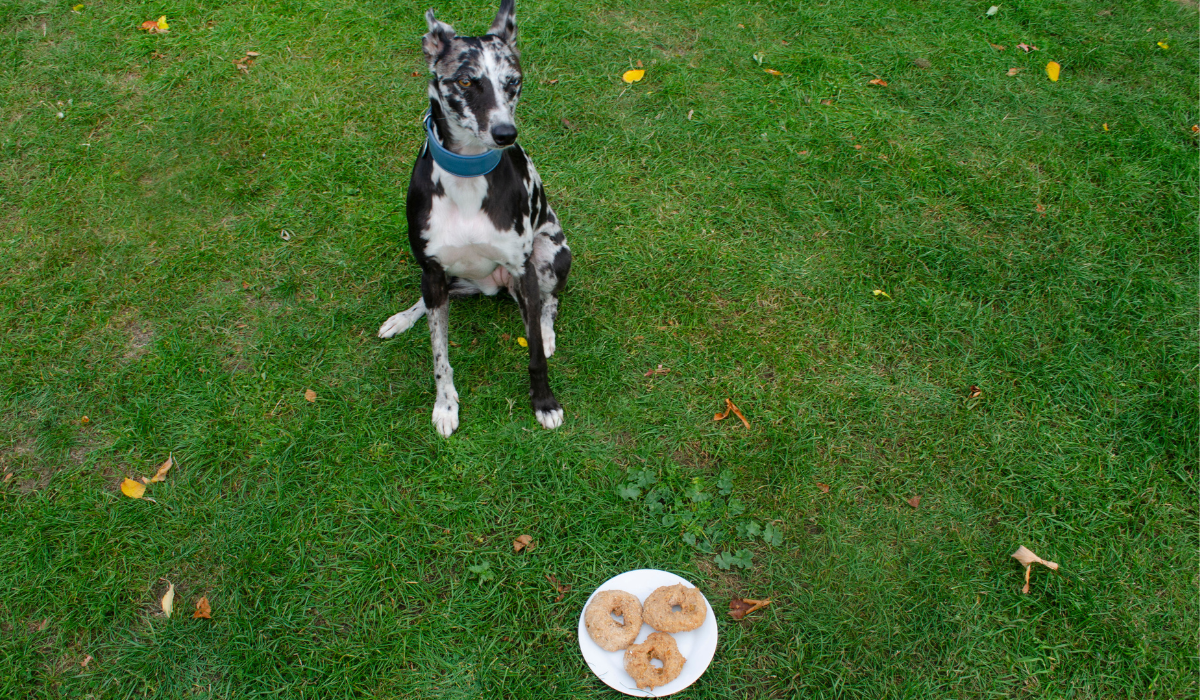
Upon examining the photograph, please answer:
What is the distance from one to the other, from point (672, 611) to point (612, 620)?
252 mm

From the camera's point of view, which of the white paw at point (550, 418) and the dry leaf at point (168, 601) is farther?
the white paw at point (550, 418)

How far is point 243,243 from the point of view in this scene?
13.9 feet

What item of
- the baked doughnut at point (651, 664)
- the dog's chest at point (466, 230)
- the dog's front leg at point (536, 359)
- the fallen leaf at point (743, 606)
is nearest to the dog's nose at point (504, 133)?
the dog's chest at point (466, 230)

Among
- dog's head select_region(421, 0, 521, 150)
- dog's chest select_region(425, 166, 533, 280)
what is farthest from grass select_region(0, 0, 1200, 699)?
dog's head select_region(421, 0, 521, 150)

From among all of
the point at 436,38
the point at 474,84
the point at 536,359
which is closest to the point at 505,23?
the point at 436,38

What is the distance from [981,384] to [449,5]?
492 cm

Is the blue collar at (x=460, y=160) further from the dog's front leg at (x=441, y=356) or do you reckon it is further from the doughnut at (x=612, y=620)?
the doughnut at (x=612, y=620)

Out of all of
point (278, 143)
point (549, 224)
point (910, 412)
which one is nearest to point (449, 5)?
point (278, 143)

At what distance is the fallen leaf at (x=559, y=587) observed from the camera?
299 centimetres

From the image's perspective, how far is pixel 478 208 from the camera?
3.02 metres

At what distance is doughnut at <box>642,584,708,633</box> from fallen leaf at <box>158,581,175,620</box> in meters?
2.04

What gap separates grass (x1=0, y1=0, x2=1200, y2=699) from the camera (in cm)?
291

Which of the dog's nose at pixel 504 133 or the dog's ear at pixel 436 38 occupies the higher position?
the dog's ear at pixel 436 38

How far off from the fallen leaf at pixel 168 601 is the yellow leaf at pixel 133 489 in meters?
0.53
